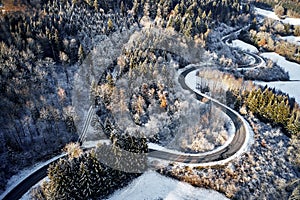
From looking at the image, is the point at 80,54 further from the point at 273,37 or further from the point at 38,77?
the point at 273,37

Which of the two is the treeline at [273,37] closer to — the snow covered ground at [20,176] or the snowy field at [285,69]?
the snowy field at [285,69]

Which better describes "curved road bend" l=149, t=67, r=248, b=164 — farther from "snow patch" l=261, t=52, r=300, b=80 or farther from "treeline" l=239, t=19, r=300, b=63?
"treeline" l=239, t=19, r=300, b=63

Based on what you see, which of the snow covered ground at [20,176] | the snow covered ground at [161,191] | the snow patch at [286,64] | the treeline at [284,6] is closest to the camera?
the snow covered ground at [161,191]

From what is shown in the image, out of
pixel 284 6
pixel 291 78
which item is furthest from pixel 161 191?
pixel 284 6

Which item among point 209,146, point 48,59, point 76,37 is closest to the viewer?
point 209,146

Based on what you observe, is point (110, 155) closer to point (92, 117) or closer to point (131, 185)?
point (131, 185)

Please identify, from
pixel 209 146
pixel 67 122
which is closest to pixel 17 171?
pixel 67 122

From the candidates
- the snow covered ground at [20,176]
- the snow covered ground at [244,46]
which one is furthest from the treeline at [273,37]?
the snow covered ground at [20,176]
